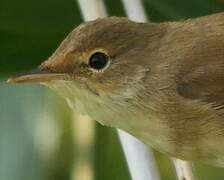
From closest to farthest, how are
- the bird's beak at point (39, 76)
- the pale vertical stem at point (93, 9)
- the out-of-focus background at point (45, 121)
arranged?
the bird's beak at point (39, 76) < the pale vertical stem at point (93, 9) < the out-of-focus background at point (45, 121)

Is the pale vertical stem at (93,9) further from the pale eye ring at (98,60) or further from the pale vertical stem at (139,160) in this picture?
the pale vertical stem at (139,160)

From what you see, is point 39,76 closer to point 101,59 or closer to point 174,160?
point 101,59

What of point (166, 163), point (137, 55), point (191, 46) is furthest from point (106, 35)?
point (166, 163)

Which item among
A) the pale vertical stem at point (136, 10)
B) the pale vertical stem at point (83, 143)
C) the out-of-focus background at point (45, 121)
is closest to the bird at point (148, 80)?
the pale vertical stem at point (136, 10)

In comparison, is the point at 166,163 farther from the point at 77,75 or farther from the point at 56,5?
the point at 77,75

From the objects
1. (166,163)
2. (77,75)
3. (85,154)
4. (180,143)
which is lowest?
(166,163)

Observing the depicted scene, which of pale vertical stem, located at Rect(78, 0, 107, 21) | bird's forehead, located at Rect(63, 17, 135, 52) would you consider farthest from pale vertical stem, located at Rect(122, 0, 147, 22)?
bird's forehead, located at Rect(63, 17, 135, 52)
